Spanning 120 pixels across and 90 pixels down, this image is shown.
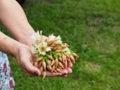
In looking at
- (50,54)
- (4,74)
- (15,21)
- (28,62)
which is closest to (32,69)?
(28,62)

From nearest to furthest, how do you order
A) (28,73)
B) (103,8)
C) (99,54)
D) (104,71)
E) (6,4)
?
1. (28,73)
2. (6,4)
3. (104,71)
4. (99,54)
5. (103,8)

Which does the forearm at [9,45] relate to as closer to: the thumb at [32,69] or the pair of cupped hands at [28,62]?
the pair of cupped hands at [28,62]

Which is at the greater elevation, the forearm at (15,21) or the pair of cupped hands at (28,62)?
the forearm at (15,21)

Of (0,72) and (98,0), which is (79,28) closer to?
(98,0)

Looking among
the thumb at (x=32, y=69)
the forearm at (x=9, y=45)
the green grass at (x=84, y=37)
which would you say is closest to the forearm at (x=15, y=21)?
the forearm at (x=9, y=45)

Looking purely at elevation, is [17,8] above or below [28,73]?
above

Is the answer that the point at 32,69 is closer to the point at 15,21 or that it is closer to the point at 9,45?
the point at 9,45

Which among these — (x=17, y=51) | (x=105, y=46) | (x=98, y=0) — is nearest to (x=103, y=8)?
(x=98, y=0)
